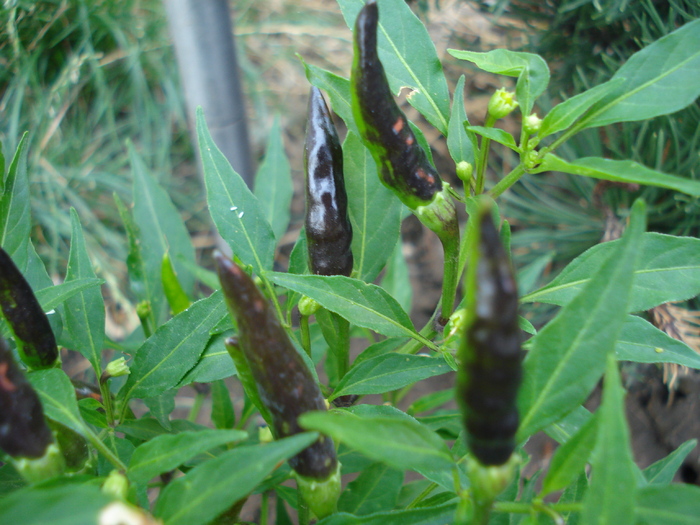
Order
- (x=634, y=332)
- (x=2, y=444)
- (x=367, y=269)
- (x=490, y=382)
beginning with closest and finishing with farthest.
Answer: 1. (x=490, y=382)
2. (x=2, y=444)
3. (x=634, y=332)
4. (x=367, y=269)

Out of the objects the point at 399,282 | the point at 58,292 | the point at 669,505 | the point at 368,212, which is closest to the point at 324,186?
the point at 368,212

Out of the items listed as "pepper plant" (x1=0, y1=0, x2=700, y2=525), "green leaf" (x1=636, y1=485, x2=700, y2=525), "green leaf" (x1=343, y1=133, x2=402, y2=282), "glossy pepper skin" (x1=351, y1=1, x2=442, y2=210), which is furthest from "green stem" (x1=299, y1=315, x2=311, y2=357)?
"green leaf" (x1=636, y1=485, x2=700, y2=525)

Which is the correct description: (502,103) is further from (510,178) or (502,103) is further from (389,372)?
(389,372)

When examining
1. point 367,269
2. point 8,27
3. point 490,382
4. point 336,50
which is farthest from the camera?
point 336,50

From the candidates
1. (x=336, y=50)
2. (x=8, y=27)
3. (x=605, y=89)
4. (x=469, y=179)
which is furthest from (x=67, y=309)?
(x=336, y=50)

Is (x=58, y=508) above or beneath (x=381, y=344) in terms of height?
above

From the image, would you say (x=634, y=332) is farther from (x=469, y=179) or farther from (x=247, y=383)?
(x=247, y=383)
